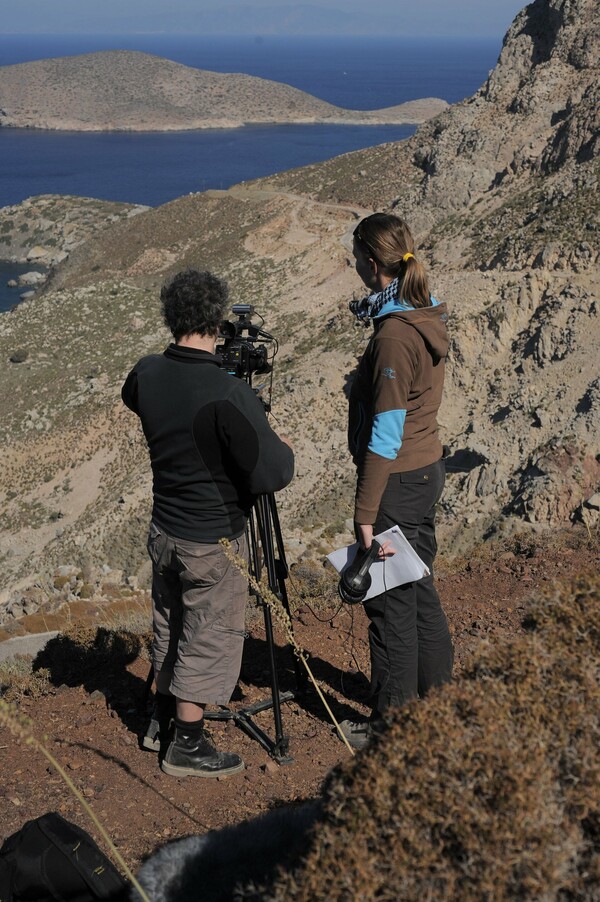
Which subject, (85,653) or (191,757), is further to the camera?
(85,653)

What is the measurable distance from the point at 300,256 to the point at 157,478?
29.8m

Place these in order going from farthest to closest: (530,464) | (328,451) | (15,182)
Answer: (15,182)
(328,451)
(530,464)

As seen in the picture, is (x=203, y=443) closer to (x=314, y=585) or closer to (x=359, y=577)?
(x=359, y=577)

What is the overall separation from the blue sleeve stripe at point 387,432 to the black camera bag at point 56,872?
69.0 inches

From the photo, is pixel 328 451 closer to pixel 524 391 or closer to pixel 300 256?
pixel 524 391

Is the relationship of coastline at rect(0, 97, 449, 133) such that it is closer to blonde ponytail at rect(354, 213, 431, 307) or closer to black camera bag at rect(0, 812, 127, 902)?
blonde ponytail at rect(354, 213, 431, 307)

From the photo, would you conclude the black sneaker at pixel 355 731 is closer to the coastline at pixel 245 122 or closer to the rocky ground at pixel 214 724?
the rocky ground at pixel 214 724

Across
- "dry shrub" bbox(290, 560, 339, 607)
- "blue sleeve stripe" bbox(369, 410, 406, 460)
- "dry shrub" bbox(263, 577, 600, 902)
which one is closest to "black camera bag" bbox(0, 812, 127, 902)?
"dry shrub" bbox(263, 577, 600, 902)

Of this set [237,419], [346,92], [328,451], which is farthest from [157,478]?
[346,92]

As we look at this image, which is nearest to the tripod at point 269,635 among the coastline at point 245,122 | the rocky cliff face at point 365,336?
the rocky cliff face at point 365,336

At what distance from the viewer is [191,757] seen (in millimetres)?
3775

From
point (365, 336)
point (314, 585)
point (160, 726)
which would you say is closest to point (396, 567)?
Result: point (160, 726)

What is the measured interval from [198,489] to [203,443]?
0.21 metres

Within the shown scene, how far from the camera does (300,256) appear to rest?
32.4 metres
